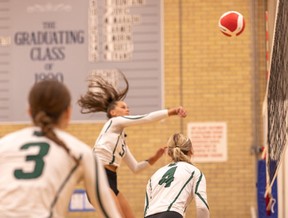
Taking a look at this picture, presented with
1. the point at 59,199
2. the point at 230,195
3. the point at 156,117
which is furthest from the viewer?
the point at 230,195

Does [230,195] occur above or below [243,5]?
below

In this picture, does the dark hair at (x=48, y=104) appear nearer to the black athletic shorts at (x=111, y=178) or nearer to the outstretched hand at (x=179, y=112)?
the outstretched hand at (x=179, y=112)

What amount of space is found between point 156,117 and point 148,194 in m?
1.22

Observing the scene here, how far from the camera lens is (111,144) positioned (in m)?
7.23

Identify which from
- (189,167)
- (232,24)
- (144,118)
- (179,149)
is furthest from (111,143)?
(232,24)

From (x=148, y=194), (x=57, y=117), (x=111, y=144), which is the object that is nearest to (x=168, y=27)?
(x=111, y=144)

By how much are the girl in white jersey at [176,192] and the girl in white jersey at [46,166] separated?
2.35 m

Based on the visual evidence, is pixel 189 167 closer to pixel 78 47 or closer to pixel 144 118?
pixel 144 118

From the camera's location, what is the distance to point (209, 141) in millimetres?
11711

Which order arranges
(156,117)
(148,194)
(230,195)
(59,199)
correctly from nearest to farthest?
1. (59,199)
2. (148,194)
3. (156,117)
4. (230,195)

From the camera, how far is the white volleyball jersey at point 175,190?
5574mm

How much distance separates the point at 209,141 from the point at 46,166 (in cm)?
868

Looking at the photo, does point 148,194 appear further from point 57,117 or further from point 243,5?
point 243,5

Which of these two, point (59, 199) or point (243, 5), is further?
point (243, 5)
